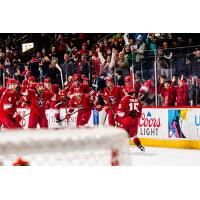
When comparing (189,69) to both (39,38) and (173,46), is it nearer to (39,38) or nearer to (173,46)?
(173,46)

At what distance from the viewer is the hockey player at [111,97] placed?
4.84 metres

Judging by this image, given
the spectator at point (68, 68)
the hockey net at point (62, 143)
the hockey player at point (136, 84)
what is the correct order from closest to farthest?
the hockey net at point (62, 143)
the hockey player at point (136, 84)
the spectator at point (68, 68)

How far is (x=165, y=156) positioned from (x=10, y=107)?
5.32ft

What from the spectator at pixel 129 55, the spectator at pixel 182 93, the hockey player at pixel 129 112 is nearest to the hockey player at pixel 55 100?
the hockey player at pixel 129 112

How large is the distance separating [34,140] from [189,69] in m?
3.41

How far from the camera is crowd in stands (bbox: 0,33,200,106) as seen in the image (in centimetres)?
457

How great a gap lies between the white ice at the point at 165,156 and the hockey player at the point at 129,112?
203mm

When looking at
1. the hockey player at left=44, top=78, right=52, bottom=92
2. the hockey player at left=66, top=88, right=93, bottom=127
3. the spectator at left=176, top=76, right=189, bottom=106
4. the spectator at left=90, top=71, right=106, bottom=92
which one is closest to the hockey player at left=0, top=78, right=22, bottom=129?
the hockey player at left=44, top=78, right=52, bottom=92

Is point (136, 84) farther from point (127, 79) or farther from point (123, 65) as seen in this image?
point (123, 65)

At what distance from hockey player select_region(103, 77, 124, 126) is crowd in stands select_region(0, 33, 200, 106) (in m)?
0.05

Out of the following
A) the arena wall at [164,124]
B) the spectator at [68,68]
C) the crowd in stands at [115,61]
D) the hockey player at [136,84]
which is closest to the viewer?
the crowd in stands at [115,61]

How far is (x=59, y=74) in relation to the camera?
16.2 feet

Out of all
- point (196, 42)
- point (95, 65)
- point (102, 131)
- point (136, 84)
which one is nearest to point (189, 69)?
point (196, 42)

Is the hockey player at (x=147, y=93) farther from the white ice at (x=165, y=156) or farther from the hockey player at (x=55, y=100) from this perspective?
the hockey player at (x=55, y=100)
